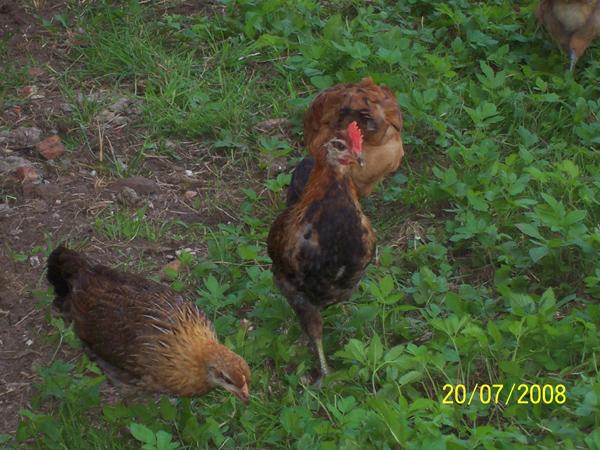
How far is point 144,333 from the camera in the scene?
433 centimetres

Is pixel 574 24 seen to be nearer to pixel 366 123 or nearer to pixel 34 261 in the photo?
pixel 366 123

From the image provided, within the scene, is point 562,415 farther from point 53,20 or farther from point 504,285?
point 53,20

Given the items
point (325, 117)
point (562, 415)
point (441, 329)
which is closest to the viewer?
point (562, 415)

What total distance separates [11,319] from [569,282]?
2.76 m

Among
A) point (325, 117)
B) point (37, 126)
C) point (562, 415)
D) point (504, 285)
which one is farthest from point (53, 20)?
point (562, 415)

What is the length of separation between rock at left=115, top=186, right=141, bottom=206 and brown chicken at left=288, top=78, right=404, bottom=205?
103cm

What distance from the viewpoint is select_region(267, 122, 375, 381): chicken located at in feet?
14.6

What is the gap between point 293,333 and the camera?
4.90 meters

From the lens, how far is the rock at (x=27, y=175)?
5914mm

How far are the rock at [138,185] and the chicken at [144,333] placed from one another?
1.31m

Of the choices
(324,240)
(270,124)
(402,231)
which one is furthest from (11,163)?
(324,240)

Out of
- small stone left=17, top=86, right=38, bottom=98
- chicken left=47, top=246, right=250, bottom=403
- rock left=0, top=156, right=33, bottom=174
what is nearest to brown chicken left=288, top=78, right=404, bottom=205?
chicken left=47, top=246, right=250, bottom=403
